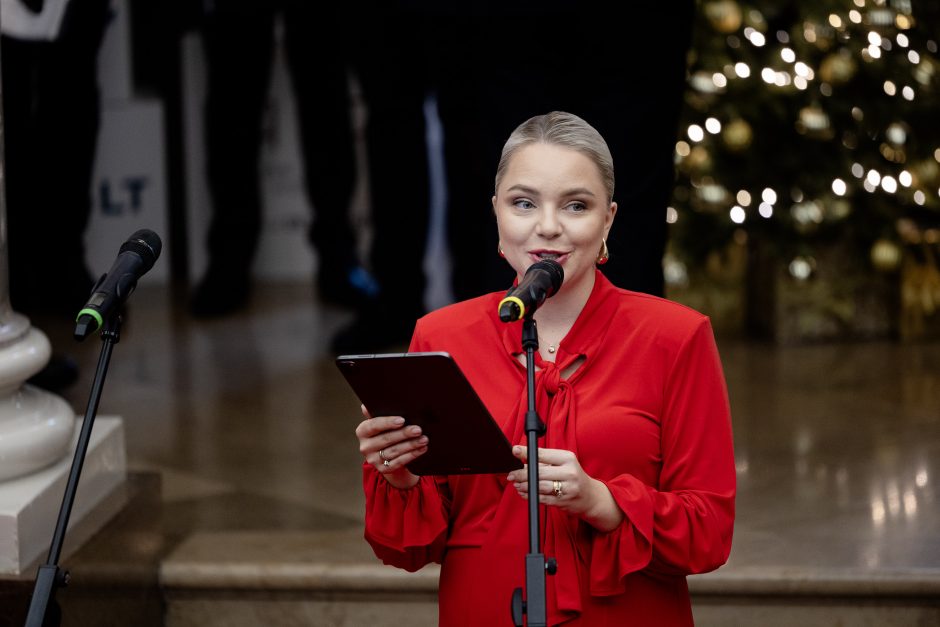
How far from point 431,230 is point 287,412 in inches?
59.3

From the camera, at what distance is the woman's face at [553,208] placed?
6.18 ft

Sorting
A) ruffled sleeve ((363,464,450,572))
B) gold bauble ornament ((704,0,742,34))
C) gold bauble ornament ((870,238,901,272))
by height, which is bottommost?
ruffled sleeve ((363,464,450,572))

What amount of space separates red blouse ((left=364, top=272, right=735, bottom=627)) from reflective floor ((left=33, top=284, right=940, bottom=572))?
90 centimetres

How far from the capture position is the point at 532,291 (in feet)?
5.36

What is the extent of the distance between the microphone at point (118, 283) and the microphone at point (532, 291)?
493 mm

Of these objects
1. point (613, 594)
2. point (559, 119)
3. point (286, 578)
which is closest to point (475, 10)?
point (559, 119)

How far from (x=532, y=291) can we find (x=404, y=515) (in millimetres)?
469

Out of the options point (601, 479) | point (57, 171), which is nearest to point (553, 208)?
point (601, 479)

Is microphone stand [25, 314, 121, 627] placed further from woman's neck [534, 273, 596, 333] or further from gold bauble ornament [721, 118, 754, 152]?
gold bauble ornament [721, 118, 754, 152]

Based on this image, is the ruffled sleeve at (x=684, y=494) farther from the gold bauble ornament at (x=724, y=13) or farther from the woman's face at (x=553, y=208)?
the gold bauble ornament at (x=724, y=13)

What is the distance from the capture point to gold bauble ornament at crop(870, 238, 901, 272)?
15.3ft

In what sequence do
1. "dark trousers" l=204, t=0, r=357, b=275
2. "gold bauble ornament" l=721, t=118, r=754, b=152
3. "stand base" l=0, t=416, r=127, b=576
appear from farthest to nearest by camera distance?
"dark trousers" l=204, t=0, r=357, b=275
"gold bauble ornament" l=721, t=118, r=754, b=152
"stand base" l=0, t=416, r=127, b=576

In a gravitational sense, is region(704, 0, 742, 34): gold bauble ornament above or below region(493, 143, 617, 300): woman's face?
above

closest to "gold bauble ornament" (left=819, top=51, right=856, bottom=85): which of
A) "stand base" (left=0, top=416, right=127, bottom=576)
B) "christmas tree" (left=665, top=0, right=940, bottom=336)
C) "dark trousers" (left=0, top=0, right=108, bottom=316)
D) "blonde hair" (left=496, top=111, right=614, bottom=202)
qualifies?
"christmas tree" (left=665, top=0, right=940, bottom=336)
